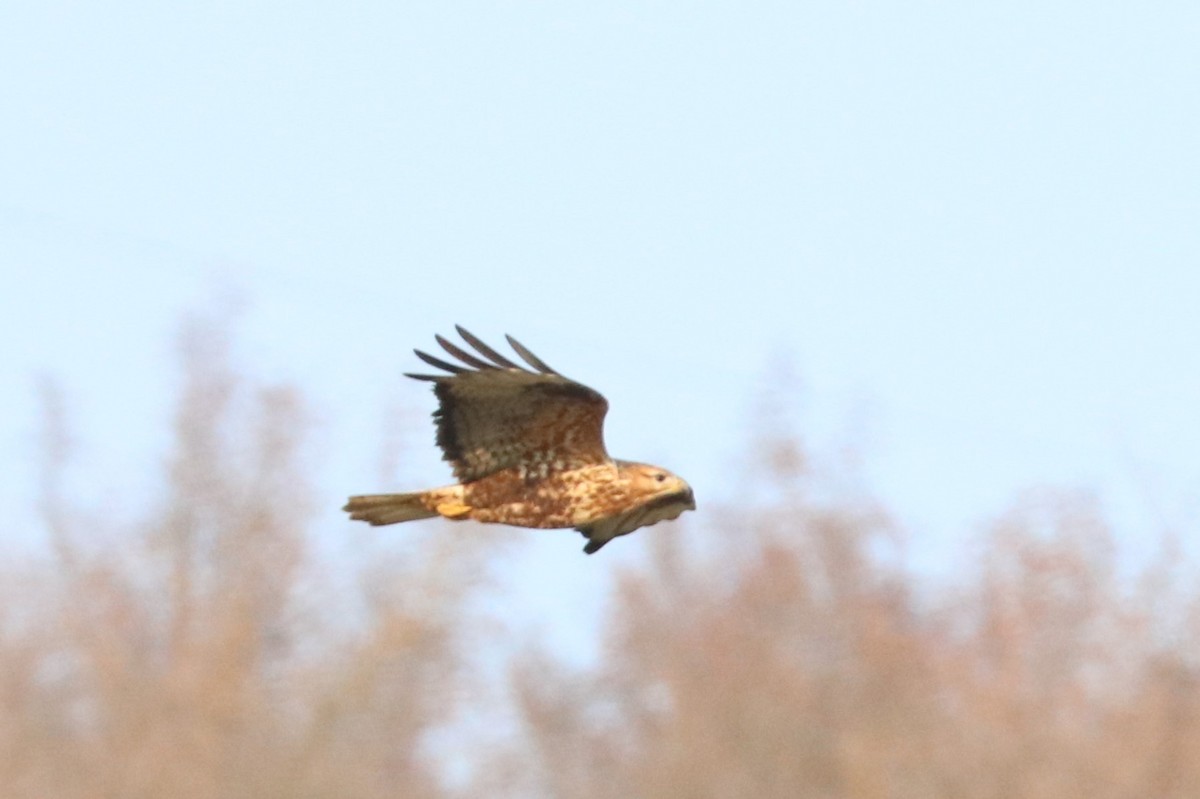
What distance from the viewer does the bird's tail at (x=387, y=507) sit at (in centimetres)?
998

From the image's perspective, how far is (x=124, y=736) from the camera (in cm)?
2541

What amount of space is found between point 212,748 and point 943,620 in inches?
447

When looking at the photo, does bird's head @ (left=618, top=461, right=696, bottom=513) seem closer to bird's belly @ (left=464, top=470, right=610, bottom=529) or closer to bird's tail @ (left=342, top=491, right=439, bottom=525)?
bird's belly @ (left=464, top=470, right=610, bottom=529)

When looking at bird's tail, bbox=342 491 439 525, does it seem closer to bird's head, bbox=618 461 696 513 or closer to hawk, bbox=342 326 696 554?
hawk, bbox=342 326 696 554

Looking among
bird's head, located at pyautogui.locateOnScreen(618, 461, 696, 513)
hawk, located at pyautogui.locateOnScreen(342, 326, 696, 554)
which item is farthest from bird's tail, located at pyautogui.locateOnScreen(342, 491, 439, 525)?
bird's head, located at pyautogui.locateOnScreen(618, 461, 696, 513)

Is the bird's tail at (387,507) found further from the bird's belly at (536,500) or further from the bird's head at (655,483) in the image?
the bird's head at (655,483)

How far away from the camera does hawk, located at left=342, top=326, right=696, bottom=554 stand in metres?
9.75

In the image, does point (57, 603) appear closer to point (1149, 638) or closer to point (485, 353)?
point (1149, 638)

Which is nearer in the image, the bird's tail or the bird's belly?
the bird's belly

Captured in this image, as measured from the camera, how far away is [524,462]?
9.97 metres

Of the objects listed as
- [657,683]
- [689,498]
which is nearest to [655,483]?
[689,498]

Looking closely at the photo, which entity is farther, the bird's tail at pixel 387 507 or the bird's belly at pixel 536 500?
the bird's tail at pixel 387 507

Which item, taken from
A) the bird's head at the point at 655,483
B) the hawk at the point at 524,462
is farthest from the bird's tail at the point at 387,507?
the bird's head at the point at 655,483

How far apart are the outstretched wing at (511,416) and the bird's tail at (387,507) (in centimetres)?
18
